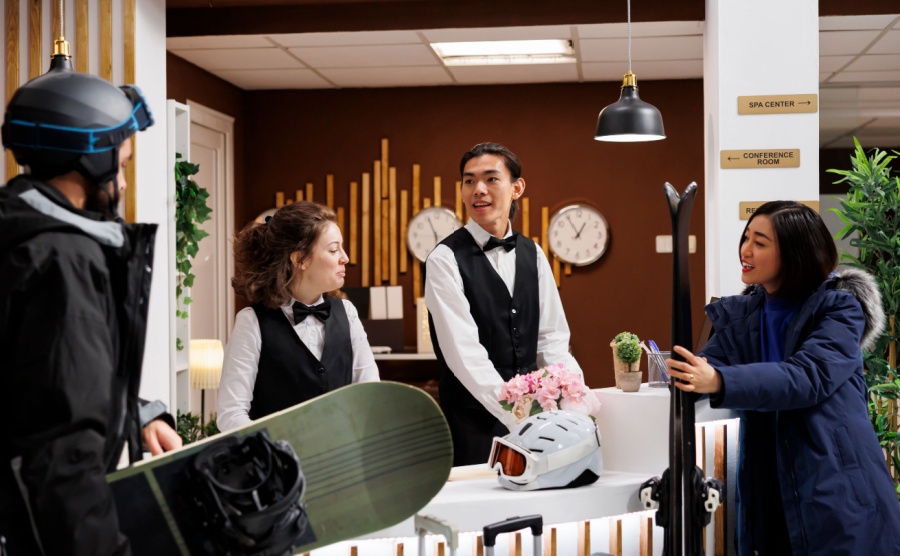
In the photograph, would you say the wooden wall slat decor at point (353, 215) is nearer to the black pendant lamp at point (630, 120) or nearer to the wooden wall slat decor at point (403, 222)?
the wooden wall slat decor at point (403, 222)

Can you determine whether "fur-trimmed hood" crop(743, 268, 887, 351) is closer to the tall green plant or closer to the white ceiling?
the tall green plant

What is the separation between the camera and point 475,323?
305 cm

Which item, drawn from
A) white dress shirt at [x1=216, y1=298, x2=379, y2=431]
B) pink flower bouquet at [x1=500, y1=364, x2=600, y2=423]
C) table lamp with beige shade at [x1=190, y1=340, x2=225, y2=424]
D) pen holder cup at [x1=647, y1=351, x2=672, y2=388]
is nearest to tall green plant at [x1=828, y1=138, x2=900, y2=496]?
pen holder cup at [x1=647, y1=351, x2=672, y2=388]

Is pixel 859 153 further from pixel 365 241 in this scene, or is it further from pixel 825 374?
Answer: pixel 365 241

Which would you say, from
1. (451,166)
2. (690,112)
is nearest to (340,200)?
(451,166)

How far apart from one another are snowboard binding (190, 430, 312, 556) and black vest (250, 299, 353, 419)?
3.74ft

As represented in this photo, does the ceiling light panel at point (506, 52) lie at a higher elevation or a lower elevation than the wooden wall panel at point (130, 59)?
higher

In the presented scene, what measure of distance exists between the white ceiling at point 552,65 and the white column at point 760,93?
45.8 inches

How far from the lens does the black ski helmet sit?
4.34ft

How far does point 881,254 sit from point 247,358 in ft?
8.16

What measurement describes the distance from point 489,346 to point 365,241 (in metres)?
4.15

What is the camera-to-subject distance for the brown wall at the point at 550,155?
7.05 meters

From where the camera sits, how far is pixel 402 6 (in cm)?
531

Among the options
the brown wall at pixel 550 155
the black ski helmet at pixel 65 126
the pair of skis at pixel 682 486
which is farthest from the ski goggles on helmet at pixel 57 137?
the brown wall at pixel 550 155
